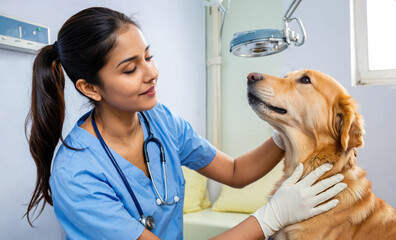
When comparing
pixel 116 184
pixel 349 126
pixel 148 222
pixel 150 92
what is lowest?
pixel 148 222

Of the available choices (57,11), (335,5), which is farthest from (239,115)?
(57,11)

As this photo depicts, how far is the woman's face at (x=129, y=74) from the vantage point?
957mm

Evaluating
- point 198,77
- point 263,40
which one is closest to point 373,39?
point 198,77

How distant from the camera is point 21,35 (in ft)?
4.31

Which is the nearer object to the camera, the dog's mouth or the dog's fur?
the dog's fur

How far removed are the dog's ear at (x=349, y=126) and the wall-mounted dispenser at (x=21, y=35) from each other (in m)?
1.27

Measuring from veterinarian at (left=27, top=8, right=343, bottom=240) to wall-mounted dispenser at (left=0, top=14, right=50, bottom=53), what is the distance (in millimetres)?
380

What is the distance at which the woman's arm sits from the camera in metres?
1.25

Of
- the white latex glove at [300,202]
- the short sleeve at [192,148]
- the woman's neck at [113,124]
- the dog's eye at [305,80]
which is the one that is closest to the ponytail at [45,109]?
the woman's neck at [113,124]

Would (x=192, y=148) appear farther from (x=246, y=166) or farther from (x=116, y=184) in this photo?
(x=116, y=184)

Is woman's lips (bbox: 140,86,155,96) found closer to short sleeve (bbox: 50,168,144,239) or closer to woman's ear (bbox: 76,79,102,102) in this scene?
woman's ear (bbox: 76,79,102,102)

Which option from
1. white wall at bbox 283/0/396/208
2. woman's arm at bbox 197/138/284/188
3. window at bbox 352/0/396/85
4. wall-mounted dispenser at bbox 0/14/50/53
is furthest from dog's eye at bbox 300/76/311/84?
window at bbox 352/0/396/85

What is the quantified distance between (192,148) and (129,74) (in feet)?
1.42

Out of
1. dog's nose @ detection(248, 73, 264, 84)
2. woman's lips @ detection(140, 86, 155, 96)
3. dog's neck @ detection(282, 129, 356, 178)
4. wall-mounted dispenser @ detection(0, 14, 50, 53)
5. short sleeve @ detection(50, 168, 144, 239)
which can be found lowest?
short sleeve @ detection(50, 168, 144, 239)
